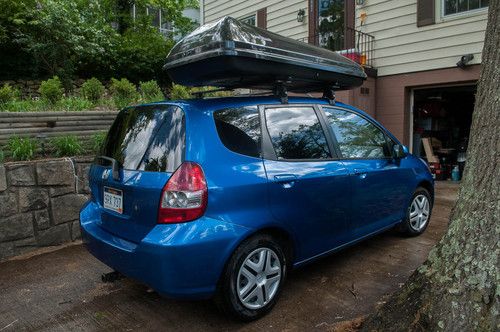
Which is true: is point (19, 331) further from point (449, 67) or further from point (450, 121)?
point (450, 121)

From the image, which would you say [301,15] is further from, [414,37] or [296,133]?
[296,133]

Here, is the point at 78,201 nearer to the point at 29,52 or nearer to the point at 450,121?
the point at 29,52

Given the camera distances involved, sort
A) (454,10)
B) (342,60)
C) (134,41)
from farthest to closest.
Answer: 1. (134,41)
2. (454,10)
3. (342,60)

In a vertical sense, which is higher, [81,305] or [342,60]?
[342,60]

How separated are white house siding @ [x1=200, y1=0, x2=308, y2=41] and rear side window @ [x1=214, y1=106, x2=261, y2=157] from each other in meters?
7.59

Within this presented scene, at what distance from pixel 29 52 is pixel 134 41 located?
14.5 feet

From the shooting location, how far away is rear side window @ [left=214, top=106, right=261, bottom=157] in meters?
2.76

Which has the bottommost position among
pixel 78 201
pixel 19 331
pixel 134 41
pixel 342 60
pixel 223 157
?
pixel 19 331

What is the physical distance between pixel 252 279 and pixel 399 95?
6.66m

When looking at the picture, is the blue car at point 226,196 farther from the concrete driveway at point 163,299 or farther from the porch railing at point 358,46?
the porch railing at point 358,46

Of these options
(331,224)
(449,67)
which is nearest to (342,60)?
(331,224)

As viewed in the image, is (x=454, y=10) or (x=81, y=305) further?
(x=454, y=10)

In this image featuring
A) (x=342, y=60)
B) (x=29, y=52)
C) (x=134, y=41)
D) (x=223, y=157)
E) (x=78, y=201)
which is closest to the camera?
(x=223, y=157)

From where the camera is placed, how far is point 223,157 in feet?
8.71
